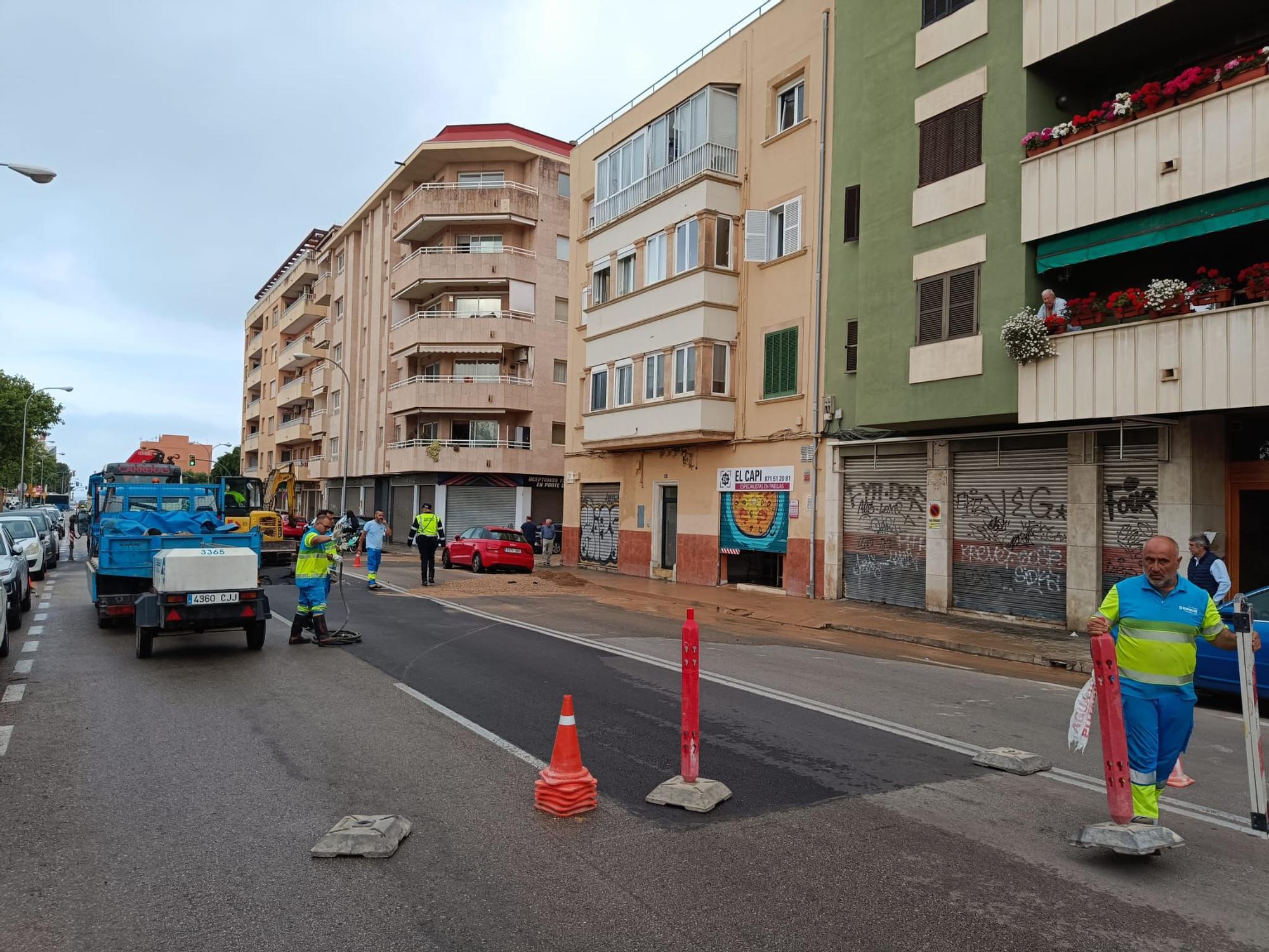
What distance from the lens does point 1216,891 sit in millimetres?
4488

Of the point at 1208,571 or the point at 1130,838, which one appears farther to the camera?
the point at 1208,571

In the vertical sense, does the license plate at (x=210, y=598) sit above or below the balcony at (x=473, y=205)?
below

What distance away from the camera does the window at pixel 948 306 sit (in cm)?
1653

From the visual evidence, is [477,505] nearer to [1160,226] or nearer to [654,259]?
[654,259]

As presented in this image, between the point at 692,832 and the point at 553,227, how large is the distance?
40.8m

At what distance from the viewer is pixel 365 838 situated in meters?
4.76

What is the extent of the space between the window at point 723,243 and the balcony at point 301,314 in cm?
4150

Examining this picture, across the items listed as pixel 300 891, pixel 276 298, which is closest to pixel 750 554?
pixel 300 891

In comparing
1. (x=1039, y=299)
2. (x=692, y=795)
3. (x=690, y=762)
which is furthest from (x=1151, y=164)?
(x=692, y=795)

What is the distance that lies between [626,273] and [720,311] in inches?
190

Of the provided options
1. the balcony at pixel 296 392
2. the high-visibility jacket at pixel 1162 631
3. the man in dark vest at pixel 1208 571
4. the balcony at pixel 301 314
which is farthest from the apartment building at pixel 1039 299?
the balcony at pixel 296 392

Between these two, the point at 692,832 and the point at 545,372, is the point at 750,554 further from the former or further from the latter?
the point at 545,372

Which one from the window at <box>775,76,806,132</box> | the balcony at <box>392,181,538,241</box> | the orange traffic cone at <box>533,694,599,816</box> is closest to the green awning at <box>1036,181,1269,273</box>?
the window at <box>775,76,806,132</box>

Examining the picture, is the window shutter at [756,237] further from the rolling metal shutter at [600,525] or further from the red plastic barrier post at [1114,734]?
the red plastic barrier post at [1114,734]
